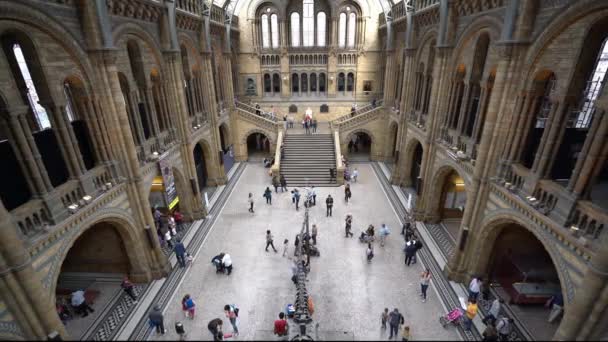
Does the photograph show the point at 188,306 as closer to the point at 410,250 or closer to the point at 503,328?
the point at 410,250

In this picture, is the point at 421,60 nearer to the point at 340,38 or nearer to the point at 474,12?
the point at 474,12

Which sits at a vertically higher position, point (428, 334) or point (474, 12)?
point (474, 12)

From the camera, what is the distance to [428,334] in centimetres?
1024

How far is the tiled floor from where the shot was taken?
10.7m

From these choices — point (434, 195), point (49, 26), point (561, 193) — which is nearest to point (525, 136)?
point (561, 193)

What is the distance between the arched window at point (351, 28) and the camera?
26.0 metres

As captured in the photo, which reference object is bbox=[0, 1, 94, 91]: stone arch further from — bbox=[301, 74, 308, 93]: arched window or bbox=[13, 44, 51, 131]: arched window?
bbox=[301, 74, 308, 93]: arched window

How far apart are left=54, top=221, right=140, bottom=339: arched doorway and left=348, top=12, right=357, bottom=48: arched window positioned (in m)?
22.5

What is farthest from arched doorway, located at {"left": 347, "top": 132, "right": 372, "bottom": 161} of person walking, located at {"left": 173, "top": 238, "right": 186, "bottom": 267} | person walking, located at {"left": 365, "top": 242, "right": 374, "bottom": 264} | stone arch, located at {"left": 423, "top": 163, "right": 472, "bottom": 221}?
person walking, located at {"left": 173, "top": 238, "right": 186, "bottom": 267}

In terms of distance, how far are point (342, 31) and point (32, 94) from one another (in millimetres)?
22559

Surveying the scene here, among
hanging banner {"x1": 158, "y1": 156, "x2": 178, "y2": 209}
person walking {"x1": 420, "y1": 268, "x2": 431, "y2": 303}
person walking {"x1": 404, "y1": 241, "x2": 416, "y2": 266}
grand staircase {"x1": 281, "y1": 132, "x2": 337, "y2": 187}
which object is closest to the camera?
person walking {"x1": 420, "y1": 268, "x2": 431, "y2": 303}

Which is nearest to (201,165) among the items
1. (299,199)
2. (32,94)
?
(299,199)

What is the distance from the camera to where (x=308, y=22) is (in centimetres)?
2638

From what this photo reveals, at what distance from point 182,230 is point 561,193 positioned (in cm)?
1550
